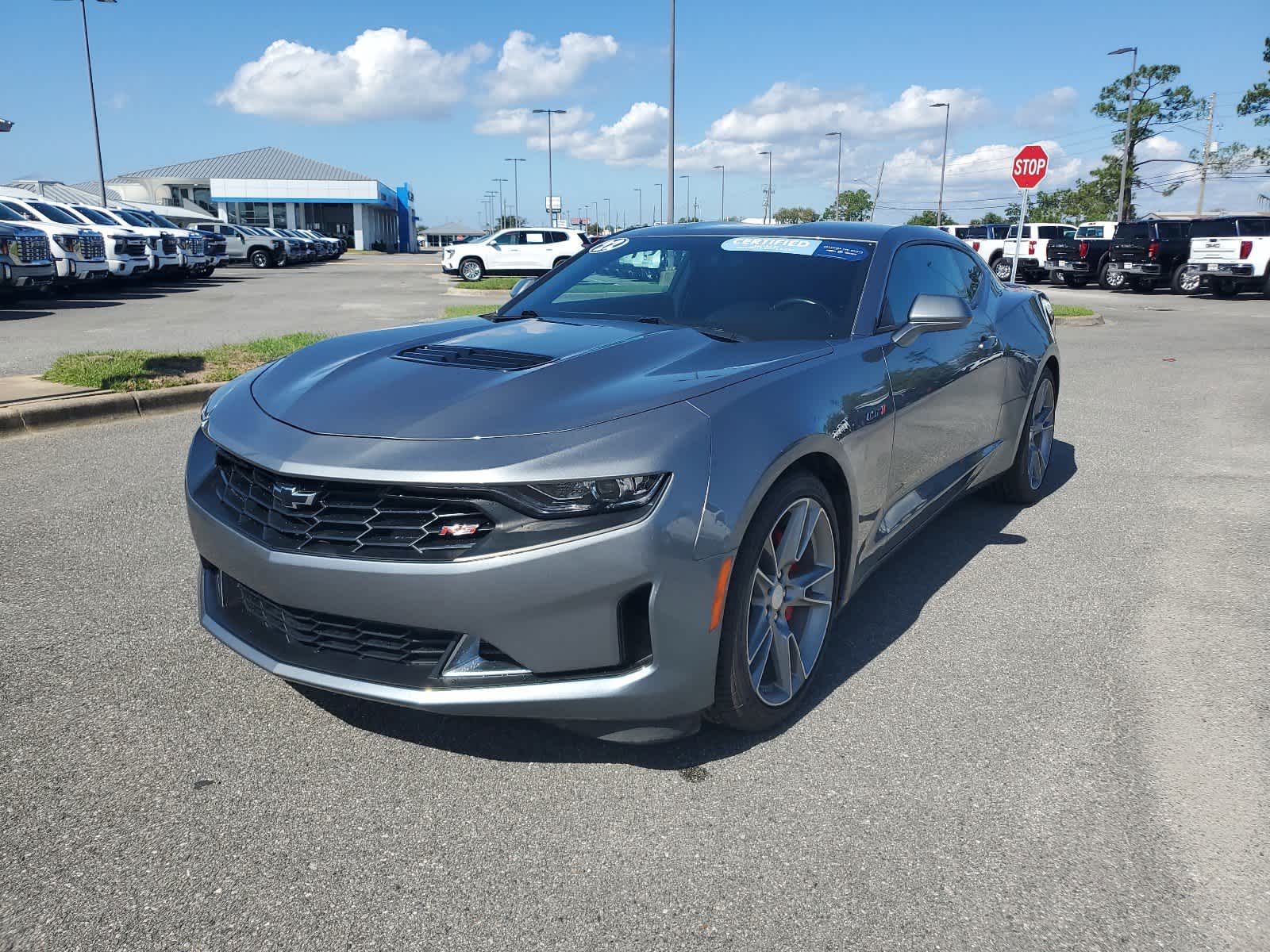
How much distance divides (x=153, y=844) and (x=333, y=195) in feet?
263

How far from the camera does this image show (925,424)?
3824mm

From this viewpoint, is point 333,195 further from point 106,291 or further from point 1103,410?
point 1103,410

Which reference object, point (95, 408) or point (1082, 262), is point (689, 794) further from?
point (1082, 262)

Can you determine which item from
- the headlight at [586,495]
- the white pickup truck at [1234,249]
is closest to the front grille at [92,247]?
the headlight at [586,495]

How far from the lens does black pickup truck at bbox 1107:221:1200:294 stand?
26.4m

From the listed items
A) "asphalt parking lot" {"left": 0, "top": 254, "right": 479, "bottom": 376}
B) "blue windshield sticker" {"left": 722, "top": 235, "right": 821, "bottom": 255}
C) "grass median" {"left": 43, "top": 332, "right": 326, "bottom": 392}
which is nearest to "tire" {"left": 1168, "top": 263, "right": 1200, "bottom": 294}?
"asphalt parking lot" {"left": 0, "top": 254, "right": 479, "bottom": 376}

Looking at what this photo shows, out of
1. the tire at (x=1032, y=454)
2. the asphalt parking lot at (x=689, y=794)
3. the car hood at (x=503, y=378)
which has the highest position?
the car hood at (x=503, y=378)

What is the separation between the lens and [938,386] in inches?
155

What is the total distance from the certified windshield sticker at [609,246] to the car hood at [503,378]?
911 mm

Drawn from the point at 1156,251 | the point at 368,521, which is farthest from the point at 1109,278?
the point at 368,521

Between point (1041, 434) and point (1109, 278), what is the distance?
2610cm

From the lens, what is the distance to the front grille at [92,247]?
62.0ft

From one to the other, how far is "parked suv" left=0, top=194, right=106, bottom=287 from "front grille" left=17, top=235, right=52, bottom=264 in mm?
1220

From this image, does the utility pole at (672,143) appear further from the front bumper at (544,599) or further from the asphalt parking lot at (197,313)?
the front bumper at (544,599)
